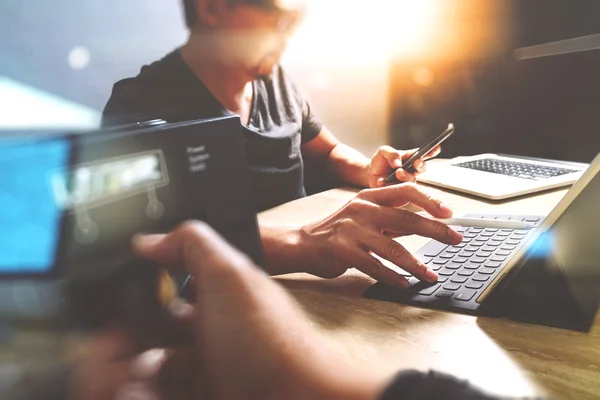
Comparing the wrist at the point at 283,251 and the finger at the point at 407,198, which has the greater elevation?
the finger at the point at 407,198

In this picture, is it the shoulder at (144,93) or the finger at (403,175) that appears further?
the finger at (403,175)

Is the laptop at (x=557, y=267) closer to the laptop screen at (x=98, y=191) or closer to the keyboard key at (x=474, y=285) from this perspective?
the keyboard key at (x=474, y=285)

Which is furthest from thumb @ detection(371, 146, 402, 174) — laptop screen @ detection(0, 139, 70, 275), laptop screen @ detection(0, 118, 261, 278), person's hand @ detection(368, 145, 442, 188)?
laptop screen @ detection(0, 139, 70, 275)

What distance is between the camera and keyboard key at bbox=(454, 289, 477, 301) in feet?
1.68

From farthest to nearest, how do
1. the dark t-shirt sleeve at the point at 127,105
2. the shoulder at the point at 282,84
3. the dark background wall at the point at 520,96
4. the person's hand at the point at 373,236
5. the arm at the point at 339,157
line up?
the dark background wall at the point at 520,96, the shoulder at the point at 282,84, the arm at the point at 339,157, the dark t-shirt sleeve at the point at 127,105, the person's hand at the point at 373,236

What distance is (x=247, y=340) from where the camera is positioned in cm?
33

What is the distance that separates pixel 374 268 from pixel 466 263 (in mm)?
108

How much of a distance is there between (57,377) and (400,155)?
0.73 m

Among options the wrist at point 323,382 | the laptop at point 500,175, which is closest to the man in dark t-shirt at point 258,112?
the laptop at point 500,175

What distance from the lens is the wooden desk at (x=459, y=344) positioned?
0.39 meters

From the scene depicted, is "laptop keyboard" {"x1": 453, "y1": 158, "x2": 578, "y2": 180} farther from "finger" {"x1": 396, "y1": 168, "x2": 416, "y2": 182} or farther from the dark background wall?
the dark background wall

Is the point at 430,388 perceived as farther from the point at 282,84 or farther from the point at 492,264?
the point at 282,84

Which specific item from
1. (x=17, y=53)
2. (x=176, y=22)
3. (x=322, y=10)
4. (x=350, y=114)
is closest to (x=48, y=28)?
(x=17, y=53)

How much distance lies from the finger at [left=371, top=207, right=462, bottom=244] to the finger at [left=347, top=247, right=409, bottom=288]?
1.5 inches
